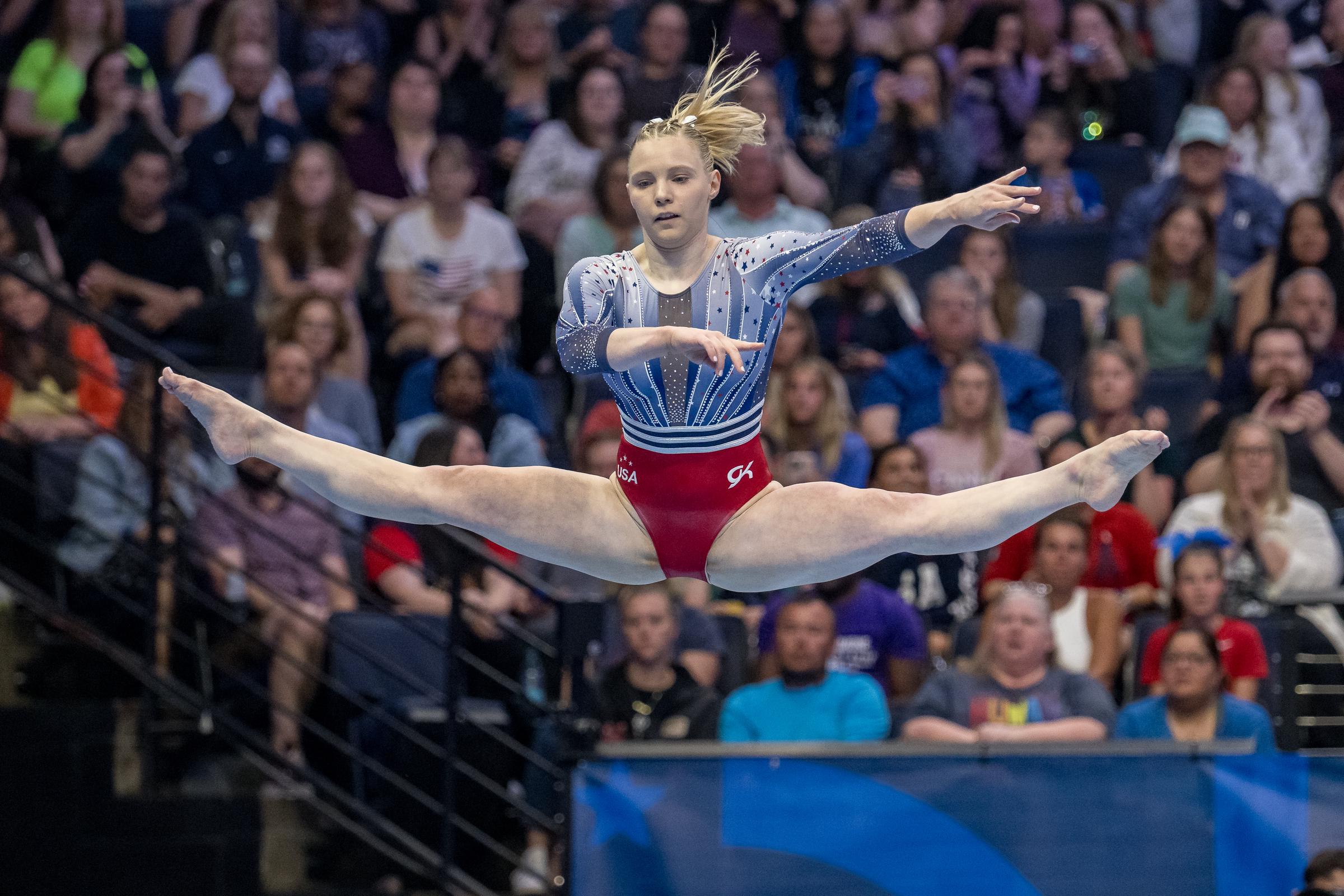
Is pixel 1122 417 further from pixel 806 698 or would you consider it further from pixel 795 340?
pixel 806 698

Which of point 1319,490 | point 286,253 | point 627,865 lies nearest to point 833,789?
point 627,865

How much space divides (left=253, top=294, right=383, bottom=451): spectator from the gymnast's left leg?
3.30 meters

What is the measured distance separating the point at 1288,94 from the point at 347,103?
190 inches

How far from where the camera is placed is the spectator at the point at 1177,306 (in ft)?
26.3

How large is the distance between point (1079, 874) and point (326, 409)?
369cm

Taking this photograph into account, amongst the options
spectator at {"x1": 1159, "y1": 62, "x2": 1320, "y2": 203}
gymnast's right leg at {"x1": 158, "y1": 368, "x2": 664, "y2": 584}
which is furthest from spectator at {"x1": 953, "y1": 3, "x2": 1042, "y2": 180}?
gymnast's right leg at {"x1": 158, "y1": 368, "x2": 664, "y2": 584}

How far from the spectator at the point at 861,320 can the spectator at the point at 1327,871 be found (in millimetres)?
3268

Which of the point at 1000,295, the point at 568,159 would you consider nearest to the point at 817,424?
the point at 1000,295

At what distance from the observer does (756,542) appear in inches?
176

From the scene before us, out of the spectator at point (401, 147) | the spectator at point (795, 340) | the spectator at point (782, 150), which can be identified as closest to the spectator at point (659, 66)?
the spectator at point (782, 150)

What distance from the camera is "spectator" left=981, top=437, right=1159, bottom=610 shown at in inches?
271

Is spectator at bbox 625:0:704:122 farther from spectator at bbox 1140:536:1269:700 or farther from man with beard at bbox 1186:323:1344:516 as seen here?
spectator at bbox 1140:536:1269:700

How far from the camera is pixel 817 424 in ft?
23.9

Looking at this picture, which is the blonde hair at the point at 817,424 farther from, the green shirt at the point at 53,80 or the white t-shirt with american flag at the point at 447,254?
the green shirt at the point at 53,80
